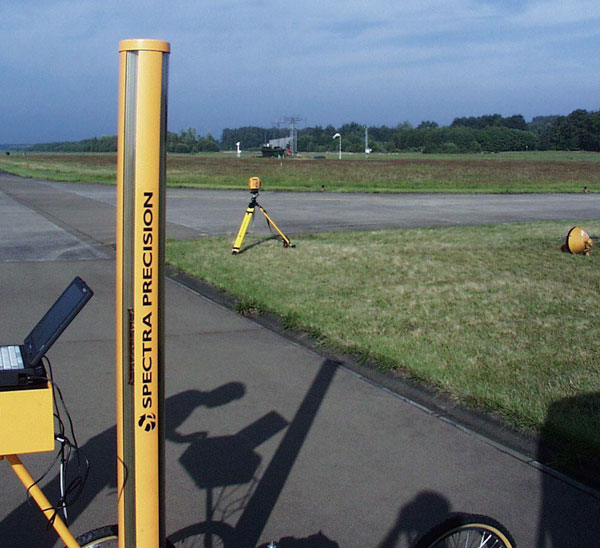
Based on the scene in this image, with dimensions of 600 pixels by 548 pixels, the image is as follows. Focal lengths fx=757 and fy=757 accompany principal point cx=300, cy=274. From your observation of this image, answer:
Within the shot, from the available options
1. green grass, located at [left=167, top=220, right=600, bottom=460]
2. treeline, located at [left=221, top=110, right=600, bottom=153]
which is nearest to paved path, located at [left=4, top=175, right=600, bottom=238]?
green grass, located at [left=167, top=220, right=600, bottom=460]

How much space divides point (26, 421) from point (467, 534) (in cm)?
186

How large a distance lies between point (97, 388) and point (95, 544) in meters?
3.97

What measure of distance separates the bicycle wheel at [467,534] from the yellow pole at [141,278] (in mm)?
1265

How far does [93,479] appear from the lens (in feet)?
15.6

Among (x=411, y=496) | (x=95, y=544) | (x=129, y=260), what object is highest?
(x=129, y=260)

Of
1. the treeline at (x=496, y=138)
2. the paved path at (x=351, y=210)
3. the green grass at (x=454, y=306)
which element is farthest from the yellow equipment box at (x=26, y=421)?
the treeline at (x=496, y=138)

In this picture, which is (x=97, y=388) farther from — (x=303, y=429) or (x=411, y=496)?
(x=411, y=496)

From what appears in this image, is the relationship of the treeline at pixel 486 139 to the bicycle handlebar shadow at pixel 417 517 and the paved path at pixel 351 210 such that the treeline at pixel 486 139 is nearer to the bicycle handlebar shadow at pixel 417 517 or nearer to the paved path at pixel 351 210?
the paved path at pixel 351 210

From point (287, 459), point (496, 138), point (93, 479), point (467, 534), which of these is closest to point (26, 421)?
point (467, 534)

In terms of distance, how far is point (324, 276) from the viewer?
462 inches

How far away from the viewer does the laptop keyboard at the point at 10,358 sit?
7.91ft

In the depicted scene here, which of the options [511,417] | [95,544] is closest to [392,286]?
[511,417]

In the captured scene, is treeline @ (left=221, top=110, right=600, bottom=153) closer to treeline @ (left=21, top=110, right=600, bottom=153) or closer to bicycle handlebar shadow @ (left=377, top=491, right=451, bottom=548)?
treeline @ (left=21, top=110, right=600, bottom=153)

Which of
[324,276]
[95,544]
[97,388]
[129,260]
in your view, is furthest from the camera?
[324,276]
